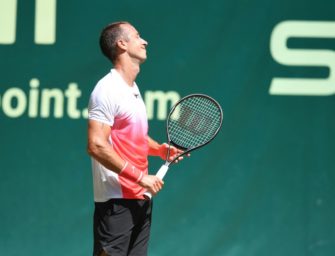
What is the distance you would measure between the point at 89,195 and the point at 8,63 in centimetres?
93

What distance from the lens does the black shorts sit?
143 inches

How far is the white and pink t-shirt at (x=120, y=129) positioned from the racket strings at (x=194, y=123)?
0.84 ft

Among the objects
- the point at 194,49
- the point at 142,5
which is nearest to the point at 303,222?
the point at 194,49

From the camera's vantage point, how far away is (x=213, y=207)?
197 inches

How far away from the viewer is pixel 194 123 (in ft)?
13.1

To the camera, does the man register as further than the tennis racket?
No

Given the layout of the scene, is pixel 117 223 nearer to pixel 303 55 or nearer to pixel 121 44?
pixel 121 44

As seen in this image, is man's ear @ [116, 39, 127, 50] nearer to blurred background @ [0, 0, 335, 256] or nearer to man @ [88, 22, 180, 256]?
man @ [88, 22, 180, 256]

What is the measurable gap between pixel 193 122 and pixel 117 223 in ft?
2.18

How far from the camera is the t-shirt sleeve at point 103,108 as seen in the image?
3.55 metres

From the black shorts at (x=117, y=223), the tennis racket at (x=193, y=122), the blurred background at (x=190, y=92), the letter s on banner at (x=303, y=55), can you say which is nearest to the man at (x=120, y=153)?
the black shorts at (x=117, y=223)

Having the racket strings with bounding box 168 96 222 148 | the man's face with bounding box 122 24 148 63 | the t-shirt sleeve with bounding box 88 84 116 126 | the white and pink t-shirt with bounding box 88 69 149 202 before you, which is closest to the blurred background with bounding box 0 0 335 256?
the racket strings with bounding box 168 96 222 148

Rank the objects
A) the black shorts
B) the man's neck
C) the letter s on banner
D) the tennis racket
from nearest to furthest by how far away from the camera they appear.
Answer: the black shorts
the man's neck
the tennis racket
the letter s on banner

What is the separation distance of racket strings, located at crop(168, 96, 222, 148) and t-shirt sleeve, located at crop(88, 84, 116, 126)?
0.46 m
